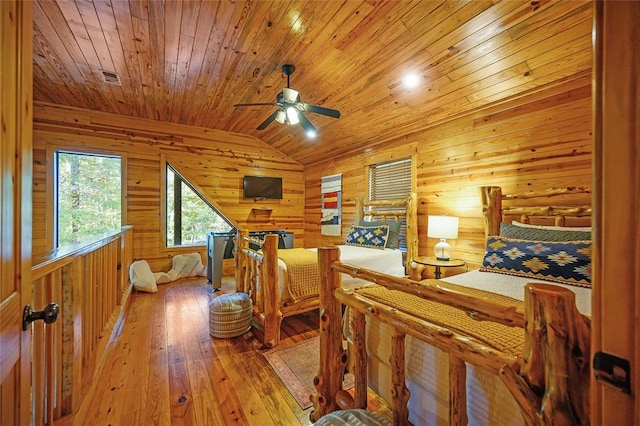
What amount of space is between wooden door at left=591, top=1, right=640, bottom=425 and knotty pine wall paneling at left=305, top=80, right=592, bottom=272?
2.53 meters

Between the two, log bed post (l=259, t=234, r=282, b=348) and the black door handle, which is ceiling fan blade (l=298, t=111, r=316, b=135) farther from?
the black door handle

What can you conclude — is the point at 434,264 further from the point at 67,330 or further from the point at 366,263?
the point at 67,330

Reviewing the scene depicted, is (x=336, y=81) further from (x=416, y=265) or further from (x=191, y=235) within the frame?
(x=191, y=235)

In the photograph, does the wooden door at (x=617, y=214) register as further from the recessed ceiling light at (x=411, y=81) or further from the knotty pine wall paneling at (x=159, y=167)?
the knotty pine wall paneling at (x=159, y=167)

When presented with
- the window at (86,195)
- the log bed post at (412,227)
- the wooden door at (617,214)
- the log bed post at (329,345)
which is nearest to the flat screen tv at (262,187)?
the window at (86,195)

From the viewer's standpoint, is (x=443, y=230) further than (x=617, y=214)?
Yes

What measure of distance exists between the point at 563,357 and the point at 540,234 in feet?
6.22

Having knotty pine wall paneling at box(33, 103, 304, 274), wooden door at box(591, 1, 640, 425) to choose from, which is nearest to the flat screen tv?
knotty pine wall paneling at box(33, 103, 304, 274)

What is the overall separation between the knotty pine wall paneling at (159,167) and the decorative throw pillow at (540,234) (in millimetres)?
4107

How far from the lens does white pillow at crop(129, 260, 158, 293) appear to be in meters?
3.73

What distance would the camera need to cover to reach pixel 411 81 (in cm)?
273

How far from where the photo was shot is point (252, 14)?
79.0 inches

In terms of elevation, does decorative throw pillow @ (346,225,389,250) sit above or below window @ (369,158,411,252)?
below

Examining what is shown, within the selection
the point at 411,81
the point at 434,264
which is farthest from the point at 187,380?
the point at 411,81
